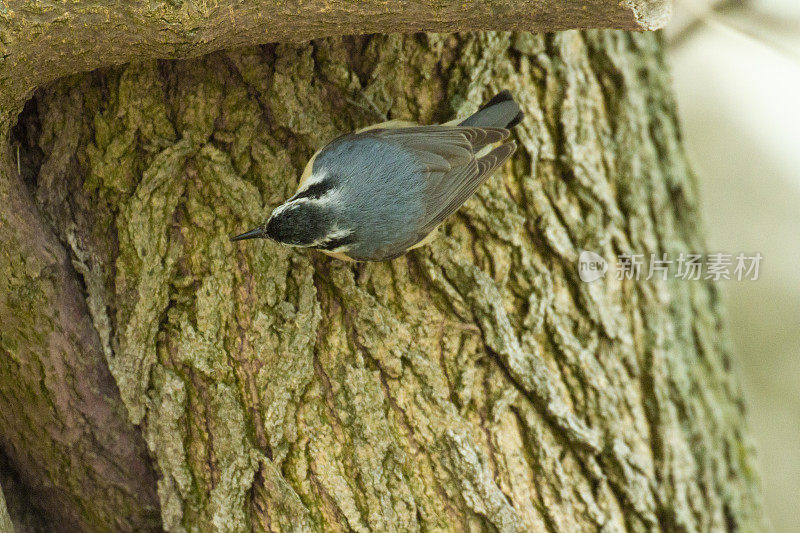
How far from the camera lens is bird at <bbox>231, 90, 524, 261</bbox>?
7.30ft

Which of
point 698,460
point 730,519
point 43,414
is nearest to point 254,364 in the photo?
point 43,414

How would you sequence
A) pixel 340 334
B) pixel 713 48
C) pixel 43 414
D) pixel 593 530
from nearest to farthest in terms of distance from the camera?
pixel 43 414 < pixel 340 334 < pixel 593 530 < pixel 713 48

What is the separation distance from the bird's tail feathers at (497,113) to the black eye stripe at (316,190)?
0.55m

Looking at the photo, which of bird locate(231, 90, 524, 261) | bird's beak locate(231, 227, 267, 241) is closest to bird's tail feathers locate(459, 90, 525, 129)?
bird locate(231, 90, 524, 261)

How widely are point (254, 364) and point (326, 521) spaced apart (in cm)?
53

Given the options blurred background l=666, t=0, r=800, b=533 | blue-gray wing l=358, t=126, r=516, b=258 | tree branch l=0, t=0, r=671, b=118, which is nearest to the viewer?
tree branch l=0, t=0, r=671, b=118

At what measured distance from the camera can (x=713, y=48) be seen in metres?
5.21

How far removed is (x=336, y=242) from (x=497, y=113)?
72 cm

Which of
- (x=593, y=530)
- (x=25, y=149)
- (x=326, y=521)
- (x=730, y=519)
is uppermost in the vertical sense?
(x=25, y=149)

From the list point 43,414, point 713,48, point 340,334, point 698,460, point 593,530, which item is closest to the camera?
point 43,414

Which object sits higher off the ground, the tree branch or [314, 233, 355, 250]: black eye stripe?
the tree branch

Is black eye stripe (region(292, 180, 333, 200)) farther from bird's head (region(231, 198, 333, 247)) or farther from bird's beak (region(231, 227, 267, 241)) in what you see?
bird's beak (region(231, 227, 267, 241))

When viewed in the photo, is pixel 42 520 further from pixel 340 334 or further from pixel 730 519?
pixel 730 519

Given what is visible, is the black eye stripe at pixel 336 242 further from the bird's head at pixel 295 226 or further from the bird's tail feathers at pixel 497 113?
the bird's tail feathers at pixel 497 113
